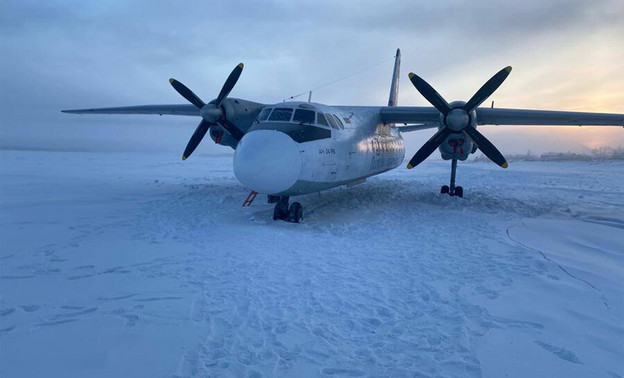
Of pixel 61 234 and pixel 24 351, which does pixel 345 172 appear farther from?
pixel 24 351

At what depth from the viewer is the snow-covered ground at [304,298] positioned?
3061 mm

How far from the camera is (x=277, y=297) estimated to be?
4406 mm

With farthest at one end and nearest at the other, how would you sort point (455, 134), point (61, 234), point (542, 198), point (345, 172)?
point (542, 198)
point (455, 134)
point (345, 172)
point (61, 234)

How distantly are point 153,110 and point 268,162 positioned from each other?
472 inches

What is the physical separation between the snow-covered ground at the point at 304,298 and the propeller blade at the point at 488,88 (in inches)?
200

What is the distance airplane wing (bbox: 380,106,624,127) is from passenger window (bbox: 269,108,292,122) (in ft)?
20.9

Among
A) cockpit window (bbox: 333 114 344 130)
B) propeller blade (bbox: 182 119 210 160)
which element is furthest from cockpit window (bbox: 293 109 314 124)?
propeller blade (bbox: 182 119 210 160)

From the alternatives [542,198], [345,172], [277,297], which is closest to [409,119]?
[345,172]

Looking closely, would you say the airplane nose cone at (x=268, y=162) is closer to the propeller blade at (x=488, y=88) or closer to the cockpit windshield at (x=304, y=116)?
the cockpit windshield at (x=304, y=116)

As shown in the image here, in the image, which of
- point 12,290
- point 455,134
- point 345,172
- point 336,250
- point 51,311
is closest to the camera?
point 51,311

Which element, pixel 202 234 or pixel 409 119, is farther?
pixel 409 119

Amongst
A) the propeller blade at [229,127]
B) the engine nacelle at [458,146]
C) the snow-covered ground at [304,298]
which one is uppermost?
the propeller blade at [229,127]

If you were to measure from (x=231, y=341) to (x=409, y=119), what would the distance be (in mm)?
13619

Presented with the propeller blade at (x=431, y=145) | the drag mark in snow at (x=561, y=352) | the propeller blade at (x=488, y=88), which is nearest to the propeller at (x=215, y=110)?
the propeller blade at (x=431, y=145)
